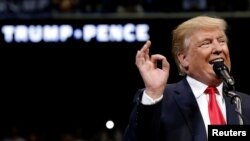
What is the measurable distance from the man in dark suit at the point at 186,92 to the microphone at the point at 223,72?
28 millimetres

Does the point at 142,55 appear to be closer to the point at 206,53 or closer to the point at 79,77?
the point at 206,53

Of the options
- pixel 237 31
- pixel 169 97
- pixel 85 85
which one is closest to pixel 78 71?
pixel 85 85

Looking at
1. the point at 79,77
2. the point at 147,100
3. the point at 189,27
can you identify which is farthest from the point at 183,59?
the point at 79,77

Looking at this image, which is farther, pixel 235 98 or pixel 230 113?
pixel 230 113

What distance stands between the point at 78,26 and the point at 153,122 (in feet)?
20.3

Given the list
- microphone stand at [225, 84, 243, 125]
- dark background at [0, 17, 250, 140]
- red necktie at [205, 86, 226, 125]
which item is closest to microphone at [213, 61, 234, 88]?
microphone stand at [225, 84, 243, 125]

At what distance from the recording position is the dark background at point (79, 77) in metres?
8.95

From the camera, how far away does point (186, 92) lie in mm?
3057

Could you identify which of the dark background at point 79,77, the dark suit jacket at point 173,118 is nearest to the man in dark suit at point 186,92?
the dark suit jacket at point 173,118

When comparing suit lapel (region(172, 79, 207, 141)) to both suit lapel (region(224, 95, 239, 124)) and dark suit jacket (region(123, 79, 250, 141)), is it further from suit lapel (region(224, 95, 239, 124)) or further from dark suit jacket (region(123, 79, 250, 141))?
suit lapel (region(224, 95, 239, 124))

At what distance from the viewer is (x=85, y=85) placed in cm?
1066

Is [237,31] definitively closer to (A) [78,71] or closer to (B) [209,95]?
(A) [78,71]

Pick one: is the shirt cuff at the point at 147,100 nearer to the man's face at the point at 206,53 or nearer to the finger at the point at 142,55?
the finger at the point at 142,55

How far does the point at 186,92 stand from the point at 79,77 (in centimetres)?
734
